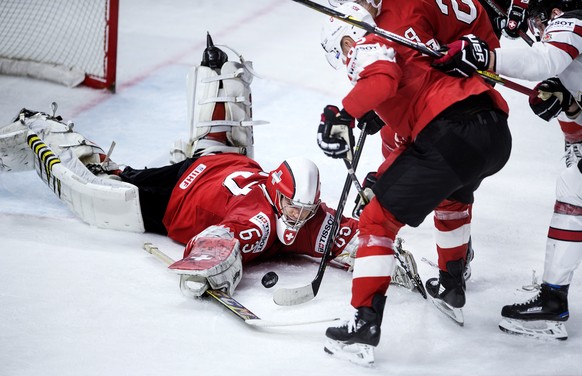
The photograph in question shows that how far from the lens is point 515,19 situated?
3879 mm

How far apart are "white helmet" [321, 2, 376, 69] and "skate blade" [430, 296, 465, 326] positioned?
3.12 ft

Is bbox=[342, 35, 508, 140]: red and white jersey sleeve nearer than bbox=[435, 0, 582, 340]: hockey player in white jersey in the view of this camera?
Yes

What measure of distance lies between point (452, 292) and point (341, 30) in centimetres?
102

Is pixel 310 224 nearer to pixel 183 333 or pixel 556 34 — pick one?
pixel 183 333

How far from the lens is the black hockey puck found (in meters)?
3.27

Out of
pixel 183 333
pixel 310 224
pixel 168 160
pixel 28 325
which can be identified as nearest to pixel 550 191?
pixel 310 224

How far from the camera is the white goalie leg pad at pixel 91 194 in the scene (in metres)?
3.65

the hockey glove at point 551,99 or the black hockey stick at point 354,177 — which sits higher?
the hockey glove at point 551,99

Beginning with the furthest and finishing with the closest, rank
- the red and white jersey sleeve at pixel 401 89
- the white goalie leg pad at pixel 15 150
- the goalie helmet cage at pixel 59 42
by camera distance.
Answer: the goalie helmet cage at pixel 59 42, the white goalie leg pad at pixel 15 150, the red and white jersey sleeve at pixel 401 89

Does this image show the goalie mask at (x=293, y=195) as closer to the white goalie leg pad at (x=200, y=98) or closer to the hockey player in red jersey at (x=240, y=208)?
the hockey player in red jersey at (x=240, y=208)

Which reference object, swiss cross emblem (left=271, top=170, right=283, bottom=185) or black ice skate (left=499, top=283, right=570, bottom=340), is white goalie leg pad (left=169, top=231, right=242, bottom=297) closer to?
swiss cross emblem (left=271, top=170, right=283, bottom=185)

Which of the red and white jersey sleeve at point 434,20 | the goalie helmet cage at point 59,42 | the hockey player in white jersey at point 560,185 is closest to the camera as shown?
the hockey player in white jersey at point 560,185

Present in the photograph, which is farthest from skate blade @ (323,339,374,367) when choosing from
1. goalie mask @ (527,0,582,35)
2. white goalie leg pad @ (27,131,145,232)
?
goalie mask @ (527,0,582,35)

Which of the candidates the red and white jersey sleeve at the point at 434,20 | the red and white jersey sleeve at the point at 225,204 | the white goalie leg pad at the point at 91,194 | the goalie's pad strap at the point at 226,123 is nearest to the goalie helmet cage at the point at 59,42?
the goalie's pad strap at the point at 226,123
